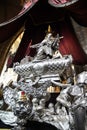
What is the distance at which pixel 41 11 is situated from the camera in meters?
2.46

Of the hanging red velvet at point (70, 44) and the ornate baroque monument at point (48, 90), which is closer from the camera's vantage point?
the ornate baroque monument at point (48, 90)

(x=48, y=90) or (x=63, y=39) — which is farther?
(x=63, y=39)

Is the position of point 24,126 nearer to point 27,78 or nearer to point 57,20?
point 27,78

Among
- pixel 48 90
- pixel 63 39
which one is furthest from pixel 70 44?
pixel 48 90

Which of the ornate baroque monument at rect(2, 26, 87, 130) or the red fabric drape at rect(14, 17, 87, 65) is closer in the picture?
the ornate baroque monument at rect(2, 26, 87, 130)

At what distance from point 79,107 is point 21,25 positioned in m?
1.05

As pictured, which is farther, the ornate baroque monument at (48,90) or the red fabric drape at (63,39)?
the red fabric drape at (63,39)

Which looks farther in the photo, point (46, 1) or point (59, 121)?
point (46, 1)

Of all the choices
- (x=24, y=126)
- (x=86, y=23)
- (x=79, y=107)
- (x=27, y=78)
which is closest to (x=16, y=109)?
(x=24, y=126)

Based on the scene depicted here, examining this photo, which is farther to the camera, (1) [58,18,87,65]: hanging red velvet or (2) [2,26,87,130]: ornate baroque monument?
(1) [58,18,87,65]: hanging red velvet

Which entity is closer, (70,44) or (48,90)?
(48,90)

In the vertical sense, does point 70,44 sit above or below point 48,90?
above

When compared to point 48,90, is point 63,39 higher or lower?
higher

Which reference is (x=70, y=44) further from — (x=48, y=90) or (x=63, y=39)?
(x=48, y=90)
